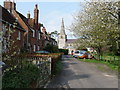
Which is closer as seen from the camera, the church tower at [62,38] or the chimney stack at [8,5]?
the chimney stack at [8,5]

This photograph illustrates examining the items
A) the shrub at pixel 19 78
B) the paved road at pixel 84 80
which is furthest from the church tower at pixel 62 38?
the shrub at pixel 19 78

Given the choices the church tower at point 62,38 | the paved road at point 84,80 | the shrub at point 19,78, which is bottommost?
the paved road at point 84,80

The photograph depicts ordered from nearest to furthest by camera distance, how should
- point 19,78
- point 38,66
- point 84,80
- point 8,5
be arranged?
1. point 19,78
2. point 38,66
3. point 84,80
4. point 8,5

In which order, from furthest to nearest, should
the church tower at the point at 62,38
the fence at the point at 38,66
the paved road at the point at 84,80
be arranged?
the church tower at the point at 62,38 → the paved road at the point at 84,80 → the fence at the point at 38,66

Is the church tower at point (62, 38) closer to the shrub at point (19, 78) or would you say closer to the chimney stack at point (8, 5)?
the chimney stack at point (8, 5)

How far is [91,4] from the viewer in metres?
15.8

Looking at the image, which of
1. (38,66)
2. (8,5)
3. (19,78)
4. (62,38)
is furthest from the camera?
(62,38)

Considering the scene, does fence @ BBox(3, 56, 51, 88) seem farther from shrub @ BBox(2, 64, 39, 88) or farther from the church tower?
the church tower

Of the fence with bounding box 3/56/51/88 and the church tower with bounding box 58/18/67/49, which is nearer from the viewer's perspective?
the fence with bounding box 3/56/51/88

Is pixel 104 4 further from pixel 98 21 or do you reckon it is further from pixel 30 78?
pixel 30 78

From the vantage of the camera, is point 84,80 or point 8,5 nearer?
point 84,80

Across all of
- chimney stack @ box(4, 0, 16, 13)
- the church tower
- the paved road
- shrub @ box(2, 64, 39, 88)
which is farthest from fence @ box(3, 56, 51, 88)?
the church tower

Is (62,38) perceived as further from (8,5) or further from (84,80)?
(84,80)

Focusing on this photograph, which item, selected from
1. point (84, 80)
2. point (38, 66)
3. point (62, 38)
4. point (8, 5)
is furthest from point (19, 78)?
point (62, 38)
